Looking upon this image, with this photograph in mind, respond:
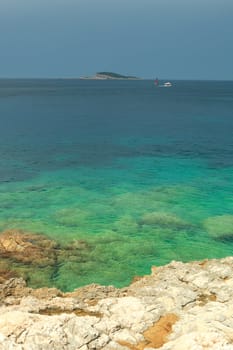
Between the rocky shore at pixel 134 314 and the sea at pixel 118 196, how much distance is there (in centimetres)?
534

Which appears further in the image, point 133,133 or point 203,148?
point 133,133

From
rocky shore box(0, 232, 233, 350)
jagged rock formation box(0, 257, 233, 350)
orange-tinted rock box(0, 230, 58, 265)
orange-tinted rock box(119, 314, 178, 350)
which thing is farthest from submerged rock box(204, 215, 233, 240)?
orange-tinted rock box(119, 314, 178, 350)

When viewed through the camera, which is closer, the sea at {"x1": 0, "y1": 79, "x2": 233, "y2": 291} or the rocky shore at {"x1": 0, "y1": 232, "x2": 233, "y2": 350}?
the rocky shore at {"x1": 0, "y1": 232, "x2": 233, "y2": 350}

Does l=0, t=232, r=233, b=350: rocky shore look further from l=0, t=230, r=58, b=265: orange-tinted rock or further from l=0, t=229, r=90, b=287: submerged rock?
l=0, t=230, r=58, b=265: orange-tinted rock

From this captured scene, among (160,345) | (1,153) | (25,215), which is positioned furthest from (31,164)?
(160,345)

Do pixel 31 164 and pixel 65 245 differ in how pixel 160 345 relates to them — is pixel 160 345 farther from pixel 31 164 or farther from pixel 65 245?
pixel 31 164

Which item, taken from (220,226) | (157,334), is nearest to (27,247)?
(157,334)

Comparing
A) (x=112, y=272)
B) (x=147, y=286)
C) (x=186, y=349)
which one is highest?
(x=186, y=349)

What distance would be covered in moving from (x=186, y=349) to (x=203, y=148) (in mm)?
65324

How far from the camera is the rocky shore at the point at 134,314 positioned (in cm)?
1706

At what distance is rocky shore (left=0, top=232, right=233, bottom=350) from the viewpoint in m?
17.1

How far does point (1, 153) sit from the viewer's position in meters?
70.4

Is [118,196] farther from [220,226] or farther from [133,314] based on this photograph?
[133,314]

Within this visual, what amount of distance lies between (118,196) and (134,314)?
94.0ft
